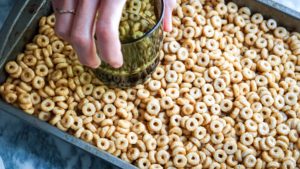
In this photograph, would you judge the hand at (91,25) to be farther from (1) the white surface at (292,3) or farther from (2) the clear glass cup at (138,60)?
(1) the white surface at (292,3)

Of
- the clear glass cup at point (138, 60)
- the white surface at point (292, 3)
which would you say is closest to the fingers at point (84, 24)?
the clear glass cup at point (138, 60)

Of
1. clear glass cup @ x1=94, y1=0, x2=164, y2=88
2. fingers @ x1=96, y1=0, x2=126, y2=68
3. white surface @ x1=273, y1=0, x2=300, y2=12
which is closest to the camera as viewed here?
fingers @ x1=96, y1=0, x2=126, y2=68

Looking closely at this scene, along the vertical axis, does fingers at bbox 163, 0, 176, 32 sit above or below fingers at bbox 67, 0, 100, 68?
below

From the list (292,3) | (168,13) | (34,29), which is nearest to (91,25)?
(168,13)

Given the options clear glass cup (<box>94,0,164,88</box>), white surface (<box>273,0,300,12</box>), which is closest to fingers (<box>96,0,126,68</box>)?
clear glass cup (<box>94,0,164,88</box>)

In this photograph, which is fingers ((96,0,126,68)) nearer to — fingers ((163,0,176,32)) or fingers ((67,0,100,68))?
fingers ((67,0,100,68))

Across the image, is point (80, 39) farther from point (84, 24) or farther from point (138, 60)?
point (138, 60)
